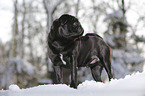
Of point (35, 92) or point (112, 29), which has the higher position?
point (112, 29)

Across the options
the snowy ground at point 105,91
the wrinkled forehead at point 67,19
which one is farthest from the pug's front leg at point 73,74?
the wrinkled forehead at point 67,19

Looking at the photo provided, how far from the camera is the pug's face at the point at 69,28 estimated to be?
1702 mm

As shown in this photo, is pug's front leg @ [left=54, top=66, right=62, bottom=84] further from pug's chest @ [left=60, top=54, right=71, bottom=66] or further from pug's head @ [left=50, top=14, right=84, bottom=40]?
pug's head @ [left=50, top=14, right=84, bottom=40]

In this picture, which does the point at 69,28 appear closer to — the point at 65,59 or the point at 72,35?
the point at 72,35

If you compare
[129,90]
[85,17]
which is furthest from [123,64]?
[85,17]

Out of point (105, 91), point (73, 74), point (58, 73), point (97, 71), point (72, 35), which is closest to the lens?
point (105, 91)

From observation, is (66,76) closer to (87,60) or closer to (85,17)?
(87,60)

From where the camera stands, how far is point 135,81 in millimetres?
1405

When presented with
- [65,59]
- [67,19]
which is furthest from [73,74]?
[67,19]

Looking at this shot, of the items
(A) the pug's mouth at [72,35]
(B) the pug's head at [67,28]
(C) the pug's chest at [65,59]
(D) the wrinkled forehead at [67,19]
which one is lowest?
(C) the pug's chest at [65,59]

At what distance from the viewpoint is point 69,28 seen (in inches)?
68.1

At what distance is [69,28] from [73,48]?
241 millimetres

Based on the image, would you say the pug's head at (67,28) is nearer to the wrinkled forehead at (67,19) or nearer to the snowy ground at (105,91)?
the wrinkled forehead at (67,19)

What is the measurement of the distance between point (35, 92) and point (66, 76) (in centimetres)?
700
